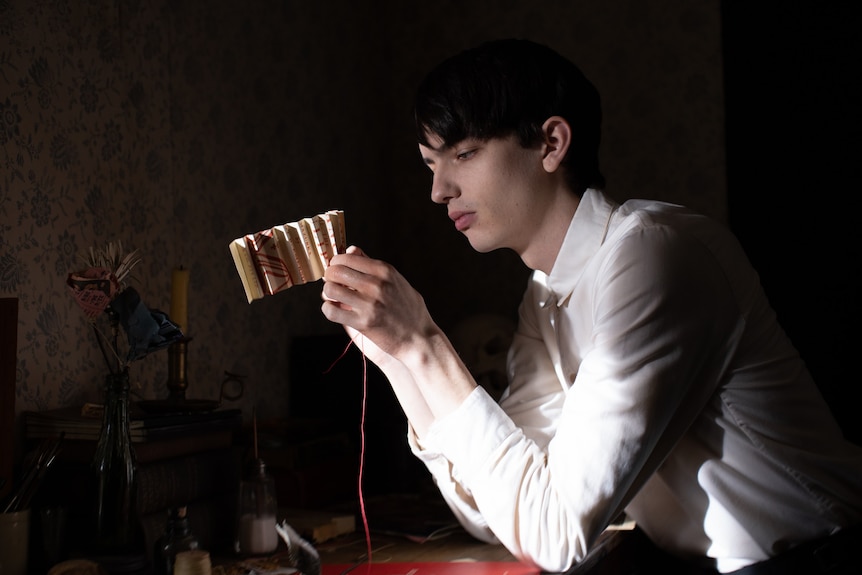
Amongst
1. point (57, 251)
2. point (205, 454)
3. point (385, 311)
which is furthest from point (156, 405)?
point (385, 311)

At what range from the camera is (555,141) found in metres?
1.35

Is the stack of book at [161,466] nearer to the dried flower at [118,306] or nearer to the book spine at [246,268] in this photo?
the dried flower at [118,306]

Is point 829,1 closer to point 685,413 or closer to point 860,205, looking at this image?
point 860,205

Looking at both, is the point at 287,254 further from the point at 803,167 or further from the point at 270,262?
the point at 803,167

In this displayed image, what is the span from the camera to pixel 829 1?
2.28 meters

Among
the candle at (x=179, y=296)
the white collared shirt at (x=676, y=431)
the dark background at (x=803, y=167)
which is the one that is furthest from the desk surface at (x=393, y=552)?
the dark background at (x=803, y=167)

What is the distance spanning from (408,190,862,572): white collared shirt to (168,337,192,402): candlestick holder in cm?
57

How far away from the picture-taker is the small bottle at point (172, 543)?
1231 mm

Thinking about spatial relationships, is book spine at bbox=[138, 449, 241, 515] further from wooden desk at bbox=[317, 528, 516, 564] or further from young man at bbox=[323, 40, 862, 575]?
young man at bbox=[323, 40, 862, 575]

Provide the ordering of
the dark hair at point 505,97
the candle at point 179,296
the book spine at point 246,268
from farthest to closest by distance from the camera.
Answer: the candle at point 179,296, the dark hair at point 505,97, the book spine at point 246,268

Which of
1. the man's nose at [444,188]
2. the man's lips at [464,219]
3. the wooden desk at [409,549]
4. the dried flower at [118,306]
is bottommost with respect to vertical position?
the wooden desk at [409,549]

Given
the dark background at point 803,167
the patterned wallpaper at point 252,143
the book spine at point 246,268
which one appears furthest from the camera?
the dark background at point 803,167

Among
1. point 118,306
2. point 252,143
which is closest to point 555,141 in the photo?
point 118,306

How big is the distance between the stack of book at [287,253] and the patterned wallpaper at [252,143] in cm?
48
